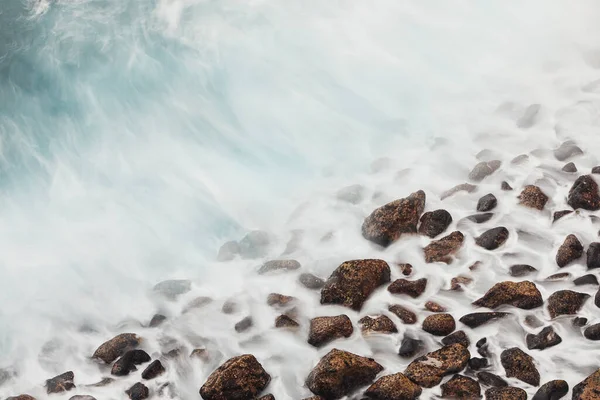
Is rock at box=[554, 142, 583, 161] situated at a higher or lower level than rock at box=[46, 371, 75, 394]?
higher

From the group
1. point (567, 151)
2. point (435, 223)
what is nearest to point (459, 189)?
point (435, 223)

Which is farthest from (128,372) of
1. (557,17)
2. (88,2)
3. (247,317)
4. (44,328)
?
(557,17)

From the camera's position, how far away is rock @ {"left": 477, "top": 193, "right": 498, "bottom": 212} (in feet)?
21.1

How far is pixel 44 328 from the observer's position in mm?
6484

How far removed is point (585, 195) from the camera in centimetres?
599

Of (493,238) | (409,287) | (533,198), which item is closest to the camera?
(409,287)

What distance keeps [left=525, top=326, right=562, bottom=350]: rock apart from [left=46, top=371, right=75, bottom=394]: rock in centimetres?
421

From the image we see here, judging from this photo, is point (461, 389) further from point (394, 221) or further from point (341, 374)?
point (394, 221)

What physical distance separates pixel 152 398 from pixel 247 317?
49.1 inches

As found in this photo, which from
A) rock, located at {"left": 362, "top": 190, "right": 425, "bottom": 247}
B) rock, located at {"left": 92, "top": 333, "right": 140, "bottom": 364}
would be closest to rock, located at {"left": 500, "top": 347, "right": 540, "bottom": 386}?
rock, located at {"left": 362, "top": 190, "right": 425, "bottom": 247}

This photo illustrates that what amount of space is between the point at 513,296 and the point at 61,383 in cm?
434

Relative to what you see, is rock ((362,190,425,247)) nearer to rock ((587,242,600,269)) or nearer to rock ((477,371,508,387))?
rock ((587,242,600,269))

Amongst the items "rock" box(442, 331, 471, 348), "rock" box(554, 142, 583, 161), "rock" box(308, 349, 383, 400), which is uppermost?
"rock" box(554, 142, 583, 161)

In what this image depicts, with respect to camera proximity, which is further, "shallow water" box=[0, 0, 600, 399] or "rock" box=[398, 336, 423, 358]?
"shallow water" box=[0, 0, 600, 399]
